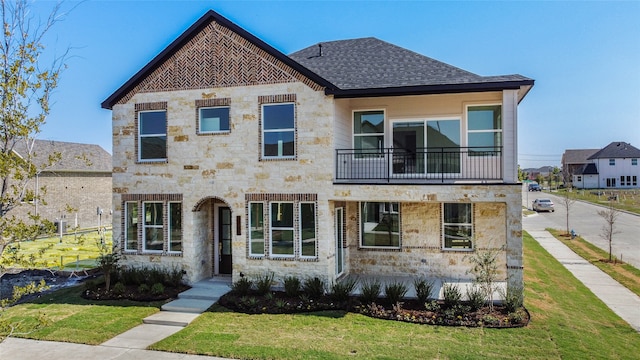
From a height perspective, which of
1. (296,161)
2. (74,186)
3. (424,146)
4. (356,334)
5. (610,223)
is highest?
(424,146)

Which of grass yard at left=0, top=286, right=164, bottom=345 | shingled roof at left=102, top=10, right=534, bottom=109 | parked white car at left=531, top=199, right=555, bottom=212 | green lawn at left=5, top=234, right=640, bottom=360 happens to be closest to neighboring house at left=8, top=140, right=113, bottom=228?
grass yard at left=0, top=286, right=164, bottom=345

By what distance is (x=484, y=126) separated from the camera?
13.3m

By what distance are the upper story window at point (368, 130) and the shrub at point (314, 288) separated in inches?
182

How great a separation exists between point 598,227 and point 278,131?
27.5m

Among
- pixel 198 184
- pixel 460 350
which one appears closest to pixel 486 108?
pixel 460 350

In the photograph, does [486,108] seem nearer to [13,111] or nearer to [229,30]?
[229,30]

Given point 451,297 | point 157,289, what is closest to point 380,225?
point 451,297

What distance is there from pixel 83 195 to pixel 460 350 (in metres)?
32.6

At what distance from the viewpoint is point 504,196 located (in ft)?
36.9

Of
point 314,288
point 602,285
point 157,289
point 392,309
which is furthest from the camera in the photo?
point 602,285

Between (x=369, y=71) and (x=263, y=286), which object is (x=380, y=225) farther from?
(x=369, y=71)

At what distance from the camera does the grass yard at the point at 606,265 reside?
14672 millimetres

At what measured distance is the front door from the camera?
48.1 ft

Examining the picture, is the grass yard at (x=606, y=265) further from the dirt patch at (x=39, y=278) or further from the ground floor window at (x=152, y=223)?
the dirt patch at (x=39, y=278)
